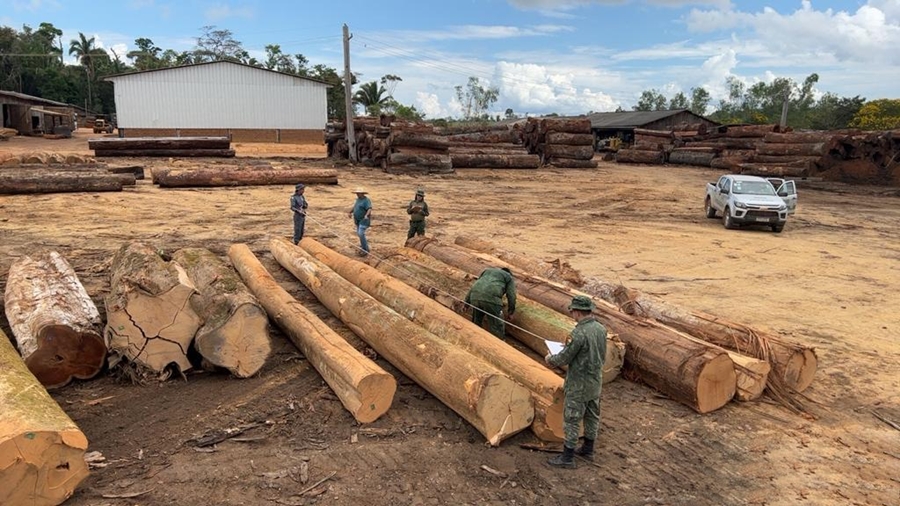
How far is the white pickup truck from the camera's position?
16.2 metres

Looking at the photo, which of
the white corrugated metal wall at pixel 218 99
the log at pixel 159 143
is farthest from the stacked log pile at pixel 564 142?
the log at pixel 159 143

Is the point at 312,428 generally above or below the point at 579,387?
below

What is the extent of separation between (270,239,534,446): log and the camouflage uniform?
1.56 feet

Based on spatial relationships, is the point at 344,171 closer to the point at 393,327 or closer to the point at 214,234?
the point at 214,234

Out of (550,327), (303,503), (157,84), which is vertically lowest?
(303,503)

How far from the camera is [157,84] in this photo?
42094mm

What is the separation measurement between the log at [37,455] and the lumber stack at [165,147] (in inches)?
1209

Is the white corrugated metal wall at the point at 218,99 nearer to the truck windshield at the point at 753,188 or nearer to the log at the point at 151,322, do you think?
the truck windshield at the point at 753,188

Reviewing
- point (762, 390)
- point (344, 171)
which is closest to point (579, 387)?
point (762, 390)

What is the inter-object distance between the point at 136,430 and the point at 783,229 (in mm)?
17546

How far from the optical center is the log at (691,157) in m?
39.7

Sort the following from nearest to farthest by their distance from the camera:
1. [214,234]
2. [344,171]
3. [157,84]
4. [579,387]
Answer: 1. [579,387]
2. [214,234]
3. [344,171]
4. [157,84]

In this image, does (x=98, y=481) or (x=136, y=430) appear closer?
(x=98, y=481)

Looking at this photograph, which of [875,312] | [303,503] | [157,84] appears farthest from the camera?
[157,84]
